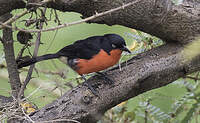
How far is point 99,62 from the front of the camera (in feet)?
7.15

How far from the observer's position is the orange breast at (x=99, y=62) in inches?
85.6

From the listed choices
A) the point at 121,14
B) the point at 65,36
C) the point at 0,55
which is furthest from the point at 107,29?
the point at 121,14

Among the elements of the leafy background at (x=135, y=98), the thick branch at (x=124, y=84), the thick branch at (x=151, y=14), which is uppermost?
the thick branch at (x=151, y=14)

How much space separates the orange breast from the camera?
2.17m

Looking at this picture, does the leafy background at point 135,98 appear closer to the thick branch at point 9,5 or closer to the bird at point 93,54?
the bird at point 93,54

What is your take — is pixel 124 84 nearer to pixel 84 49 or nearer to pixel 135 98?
pixel 84 49

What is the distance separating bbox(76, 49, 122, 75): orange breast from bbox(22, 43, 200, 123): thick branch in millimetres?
77

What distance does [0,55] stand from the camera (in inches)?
93.1

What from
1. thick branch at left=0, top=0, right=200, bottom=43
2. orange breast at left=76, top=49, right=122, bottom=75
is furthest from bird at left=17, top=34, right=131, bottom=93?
thick branch at left=0, top=0, right=200, bottom=43

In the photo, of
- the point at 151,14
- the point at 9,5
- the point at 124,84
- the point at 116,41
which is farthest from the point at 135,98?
the point at 9,5

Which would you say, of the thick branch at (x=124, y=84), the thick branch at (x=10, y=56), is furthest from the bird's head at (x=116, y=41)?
the thick branch at (x=10, y=56)

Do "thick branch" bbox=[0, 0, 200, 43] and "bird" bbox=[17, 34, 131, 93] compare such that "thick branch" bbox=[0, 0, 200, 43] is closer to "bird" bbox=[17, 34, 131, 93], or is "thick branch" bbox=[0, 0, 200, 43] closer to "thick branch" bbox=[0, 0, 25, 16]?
"thick branch" bbox=[0, 0, 25, 16]

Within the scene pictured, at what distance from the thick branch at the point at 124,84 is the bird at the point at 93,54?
9 cm

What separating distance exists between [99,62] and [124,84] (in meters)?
0.27
